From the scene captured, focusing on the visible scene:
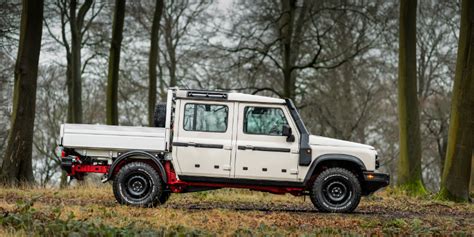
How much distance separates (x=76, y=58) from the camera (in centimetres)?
3125

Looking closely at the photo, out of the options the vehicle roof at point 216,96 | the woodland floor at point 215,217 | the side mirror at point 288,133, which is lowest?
the woodland floor at point 215,217

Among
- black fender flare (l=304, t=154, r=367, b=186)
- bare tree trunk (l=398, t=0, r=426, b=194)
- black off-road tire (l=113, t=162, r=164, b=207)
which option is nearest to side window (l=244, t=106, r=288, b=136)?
black fender flare (l=304, t=154, r=367, b=186)

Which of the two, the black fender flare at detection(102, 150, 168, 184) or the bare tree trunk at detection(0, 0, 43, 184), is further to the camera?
the bare tree trunk at detection(0, 0, 43, 184)

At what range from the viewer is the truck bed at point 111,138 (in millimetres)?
12875

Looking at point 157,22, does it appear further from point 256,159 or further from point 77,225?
point 77,225

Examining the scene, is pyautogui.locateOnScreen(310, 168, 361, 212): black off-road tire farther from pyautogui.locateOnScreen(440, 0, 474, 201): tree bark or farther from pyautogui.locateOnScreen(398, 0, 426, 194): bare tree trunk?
pyautogui.locateOnScreen(398, 0, 426, 194): bare tree trunk

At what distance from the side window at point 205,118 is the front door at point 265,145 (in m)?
0.31

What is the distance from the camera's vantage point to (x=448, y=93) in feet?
126

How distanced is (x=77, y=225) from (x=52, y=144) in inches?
1394

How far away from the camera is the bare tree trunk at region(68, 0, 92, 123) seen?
30.2m

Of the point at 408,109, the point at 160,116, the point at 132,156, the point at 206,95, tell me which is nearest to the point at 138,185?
the point at 132,156

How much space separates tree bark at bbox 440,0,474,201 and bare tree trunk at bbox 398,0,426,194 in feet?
8.45

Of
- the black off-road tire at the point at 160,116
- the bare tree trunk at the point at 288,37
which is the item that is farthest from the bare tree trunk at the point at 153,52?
the black off-road tire at the point at 160,116

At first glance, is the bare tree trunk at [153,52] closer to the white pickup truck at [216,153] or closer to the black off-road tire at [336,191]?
the white pickup truck at [216,153]
